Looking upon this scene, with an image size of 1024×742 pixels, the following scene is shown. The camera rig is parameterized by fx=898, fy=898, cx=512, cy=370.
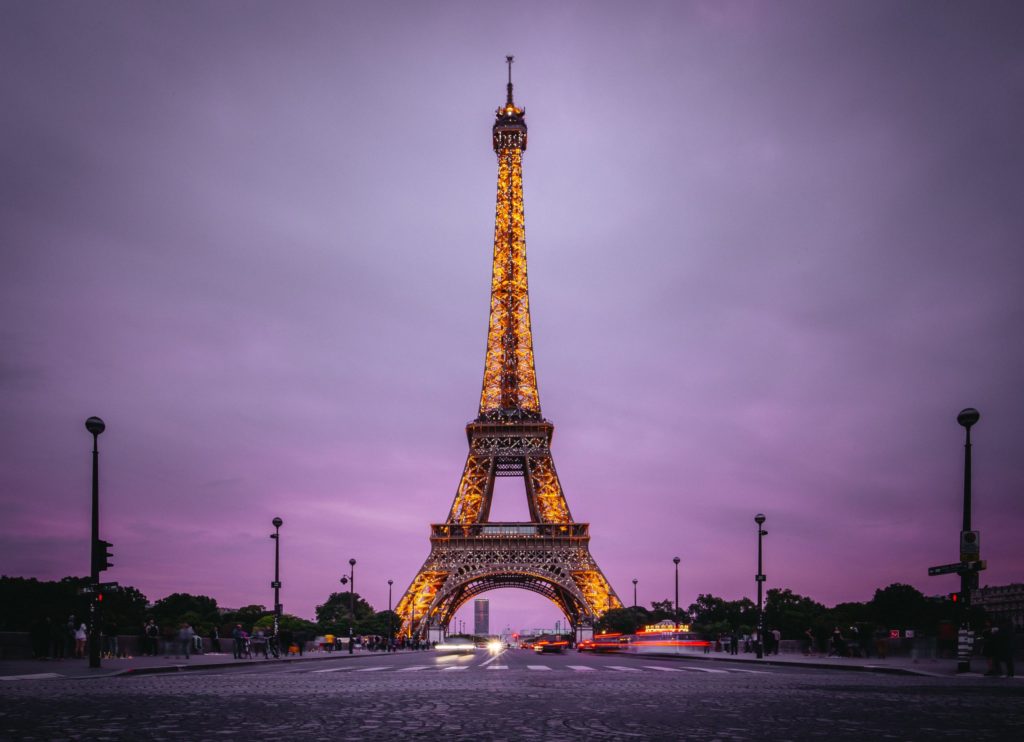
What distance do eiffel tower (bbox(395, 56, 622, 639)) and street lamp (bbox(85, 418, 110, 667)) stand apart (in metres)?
42.7

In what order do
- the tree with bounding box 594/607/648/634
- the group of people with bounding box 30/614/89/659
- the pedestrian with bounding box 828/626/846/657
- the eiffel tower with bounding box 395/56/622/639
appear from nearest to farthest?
the group of people with bounding box 30/614/89/659 → the pedestrian with bounding box 828/626/846/657 → the tree with bounding box 594/607/648/634 → the eiffel tower with bounding box 395/56/622/639

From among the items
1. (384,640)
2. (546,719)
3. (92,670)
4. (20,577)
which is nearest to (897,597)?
(384,640)

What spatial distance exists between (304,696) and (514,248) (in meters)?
66.0

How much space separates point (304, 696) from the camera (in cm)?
1054

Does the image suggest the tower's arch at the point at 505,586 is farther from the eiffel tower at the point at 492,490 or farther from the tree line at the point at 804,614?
the tree line at the point at 804,614

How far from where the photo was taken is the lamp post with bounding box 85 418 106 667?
69.8ft

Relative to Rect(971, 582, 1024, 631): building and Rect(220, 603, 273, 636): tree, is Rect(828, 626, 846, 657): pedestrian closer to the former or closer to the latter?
Rect(220, 603, 273, 636): tree

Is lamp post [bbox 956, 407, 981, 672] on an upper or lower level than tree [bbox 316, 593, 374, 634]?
upper

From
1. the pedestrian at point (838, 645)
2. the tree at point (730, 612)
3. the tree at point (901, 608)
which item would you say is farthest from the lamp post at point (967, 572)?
the tree at point (730, 612)

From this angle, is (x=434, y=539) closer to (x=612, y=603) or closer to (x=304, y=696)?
(x=612, y=603)

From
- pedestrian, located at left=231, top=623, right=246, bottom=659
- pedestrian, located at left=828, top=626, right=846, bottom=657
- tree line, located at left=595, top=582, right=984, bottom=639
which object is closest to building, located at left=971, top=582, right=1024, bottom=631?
tree line, located at left=595, top=582, right=984, bottom=639

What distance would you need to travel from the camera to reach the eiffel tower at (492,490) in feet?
220

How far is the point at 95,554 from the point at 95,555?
1.1 inches

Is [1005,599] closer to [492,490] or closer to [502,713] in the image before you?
[492,490]
